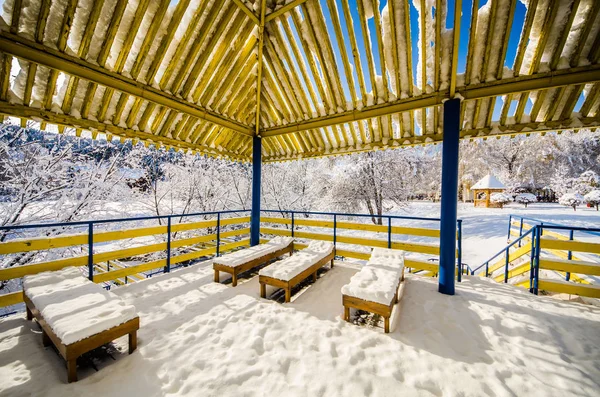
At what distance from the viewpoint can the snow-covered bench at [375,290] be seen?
106 inches

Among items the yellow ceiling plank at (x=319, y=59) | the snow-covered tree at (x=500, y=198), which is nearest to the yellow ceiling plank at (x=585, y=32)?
the yellow ceiling plank at (x=319, y=59)

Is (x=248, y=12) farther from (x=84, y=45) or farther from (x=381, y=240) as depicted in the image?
(x=381, y=240)

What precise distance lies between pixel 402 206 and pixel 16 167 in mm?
15380

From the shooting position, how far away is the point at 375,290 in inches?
111

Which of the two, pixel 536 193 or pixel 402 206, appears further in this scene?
pixel 536 193

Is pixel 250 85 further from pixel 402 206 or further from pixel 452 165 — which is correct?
pixel 402 206

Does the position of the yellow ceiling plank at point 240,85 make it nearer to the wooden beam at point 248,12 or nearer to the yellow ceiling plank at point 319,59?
the wooden beam at point 248,12

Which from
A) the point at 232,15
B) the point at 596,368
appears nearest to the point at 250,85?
the point at 232,15

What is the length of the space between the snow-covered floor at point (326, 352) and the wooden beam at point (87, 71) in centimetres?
325

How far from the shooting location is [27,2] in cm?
243

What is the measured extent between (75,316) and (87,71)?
307cm

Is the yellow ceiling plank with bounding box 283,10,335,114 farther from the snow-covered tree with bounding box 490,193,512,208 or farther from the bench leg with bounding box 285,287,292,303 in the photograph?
the snow-covered tree with bounding box 490,193,512,208

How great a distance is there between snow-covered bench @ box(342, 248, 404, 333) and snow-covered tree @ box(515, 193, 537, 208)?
27.5m

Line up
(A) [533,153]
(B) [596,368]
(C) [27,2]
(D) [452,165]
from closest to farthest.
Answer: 1. (B) [596,368]
2. (C) [27,2]
3. (D) [452,165]
4. (A) [533,153]
